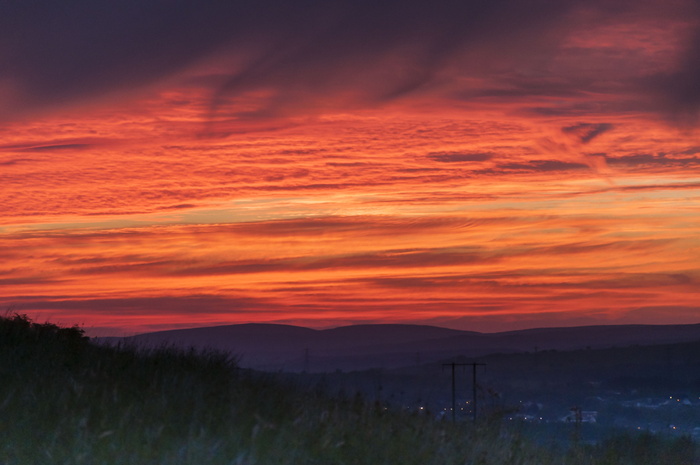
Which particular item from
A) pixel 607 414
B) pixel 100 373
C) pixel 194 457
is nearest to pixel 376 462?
pixel 194 457

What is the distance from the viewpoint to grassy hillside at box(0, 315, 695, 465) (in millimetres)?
10555

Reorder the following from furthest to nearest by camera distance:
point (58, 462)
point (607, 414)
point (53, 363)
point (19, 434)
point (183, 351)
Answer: point (607, 414)
point (183, 351)
point (53, 363)
point (19, 434)
point (58, 462)

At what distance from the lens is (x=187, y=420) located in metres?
12.2

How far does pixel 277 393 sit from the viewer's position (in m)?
14.9

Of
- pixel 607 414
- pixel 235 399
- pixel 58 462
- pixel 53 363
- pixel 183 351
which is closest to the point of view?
pixel 58 462

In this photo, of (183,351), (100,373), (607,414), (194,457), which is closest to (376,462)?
(194,457)

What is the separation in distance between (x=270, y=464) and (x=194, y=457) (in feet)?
3.01

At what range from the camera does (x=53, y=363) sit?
14781 millimetres

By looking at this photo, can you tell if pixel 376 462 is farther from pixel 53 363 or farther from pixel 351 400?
pixel 53 363

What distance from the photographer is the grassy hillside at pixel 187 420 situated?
34.6ft

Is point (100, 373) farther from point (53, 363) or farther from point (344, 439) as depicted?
point (344, 439)

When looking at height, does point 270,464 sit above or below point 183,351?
below

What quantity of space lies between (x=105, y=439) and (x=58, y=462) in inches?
34.6

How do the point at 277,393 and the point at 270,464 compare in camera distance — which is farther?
the point at 277,393
